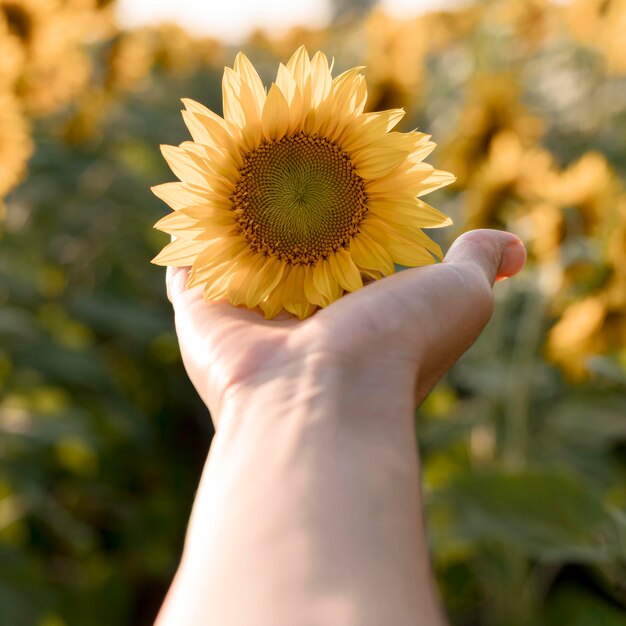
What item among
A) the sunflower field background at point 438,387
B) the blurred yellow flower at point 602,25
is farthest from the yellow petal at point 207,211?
the blurred yellow flower at point 602,25

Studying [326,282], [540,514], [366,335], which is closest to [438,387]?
[540,514]

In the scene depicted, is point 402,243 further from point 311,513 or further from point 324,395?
point 311,513

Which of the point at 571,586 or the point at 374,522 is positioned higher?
the point at 374,522

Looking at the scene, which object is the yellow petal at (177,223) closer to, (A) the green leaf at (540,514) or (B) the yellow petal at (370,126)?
(B) the yellow petal at (370,126)

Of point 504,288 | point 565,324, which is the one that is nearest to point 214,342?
point 565,324

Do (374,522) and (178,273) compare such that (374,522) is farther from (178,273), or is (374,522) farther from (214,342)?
(178,273)

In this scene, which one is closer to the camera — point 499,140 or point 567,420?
point 567,420
